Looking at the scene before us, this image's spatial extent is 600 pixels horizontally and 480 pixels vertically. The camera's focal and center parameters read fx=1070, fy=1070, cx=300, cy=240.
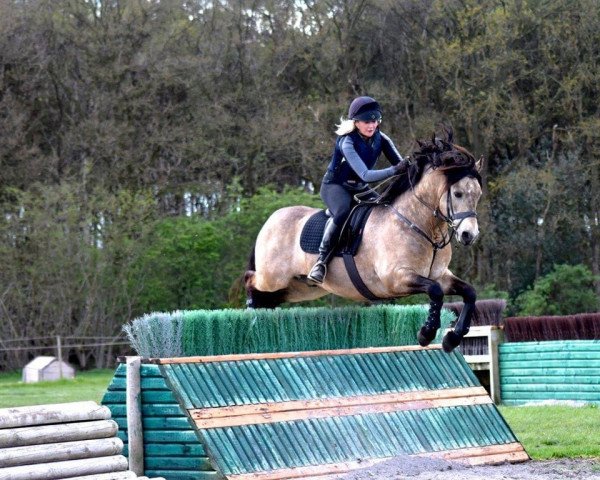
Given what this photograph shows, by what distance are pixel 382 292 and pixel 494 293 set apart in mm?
17105

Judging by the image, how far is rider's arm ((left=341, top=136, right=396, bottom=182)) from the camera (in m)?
8.20

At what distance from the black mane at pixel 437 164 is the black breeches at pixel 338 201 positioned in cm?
29

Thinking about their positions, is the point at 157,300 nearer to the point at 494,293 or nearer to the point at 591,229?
the point at 494,293

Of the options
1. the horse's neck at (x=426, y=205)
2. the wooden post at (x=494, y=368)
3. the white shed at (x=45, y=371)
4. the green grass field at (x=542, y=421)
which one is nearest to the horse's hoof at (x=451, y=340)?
the horse's neck at (x=426, y=205)

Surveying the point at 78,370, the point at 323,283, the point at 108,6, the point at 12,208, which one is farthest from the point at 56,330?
the point at 323,283

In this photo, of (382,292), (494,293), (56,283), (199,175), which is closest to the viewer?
(382,292)

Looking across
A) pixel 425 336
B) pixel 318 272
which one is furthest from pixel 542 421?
pixel 318 272

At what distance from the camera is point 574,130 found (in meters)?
25.9

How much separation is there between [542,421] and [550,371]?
2.57 meters

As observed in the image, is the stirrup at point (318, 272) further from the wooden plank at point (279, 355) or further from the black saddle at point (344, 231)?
the wooden plank at point (279, 355)

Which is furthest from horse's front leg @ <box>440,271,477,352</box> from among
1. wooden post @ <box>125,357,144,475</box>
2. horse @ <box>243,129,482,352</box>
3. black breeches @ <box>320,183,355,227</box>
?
wooden post @ <box>125,357,144,475</box>

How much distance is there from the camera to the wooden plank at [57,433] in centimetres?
510

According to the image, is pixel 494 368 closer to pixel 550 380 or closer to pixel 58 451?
pixel 550 380

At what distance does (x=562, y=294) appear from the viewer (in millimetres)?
25422
